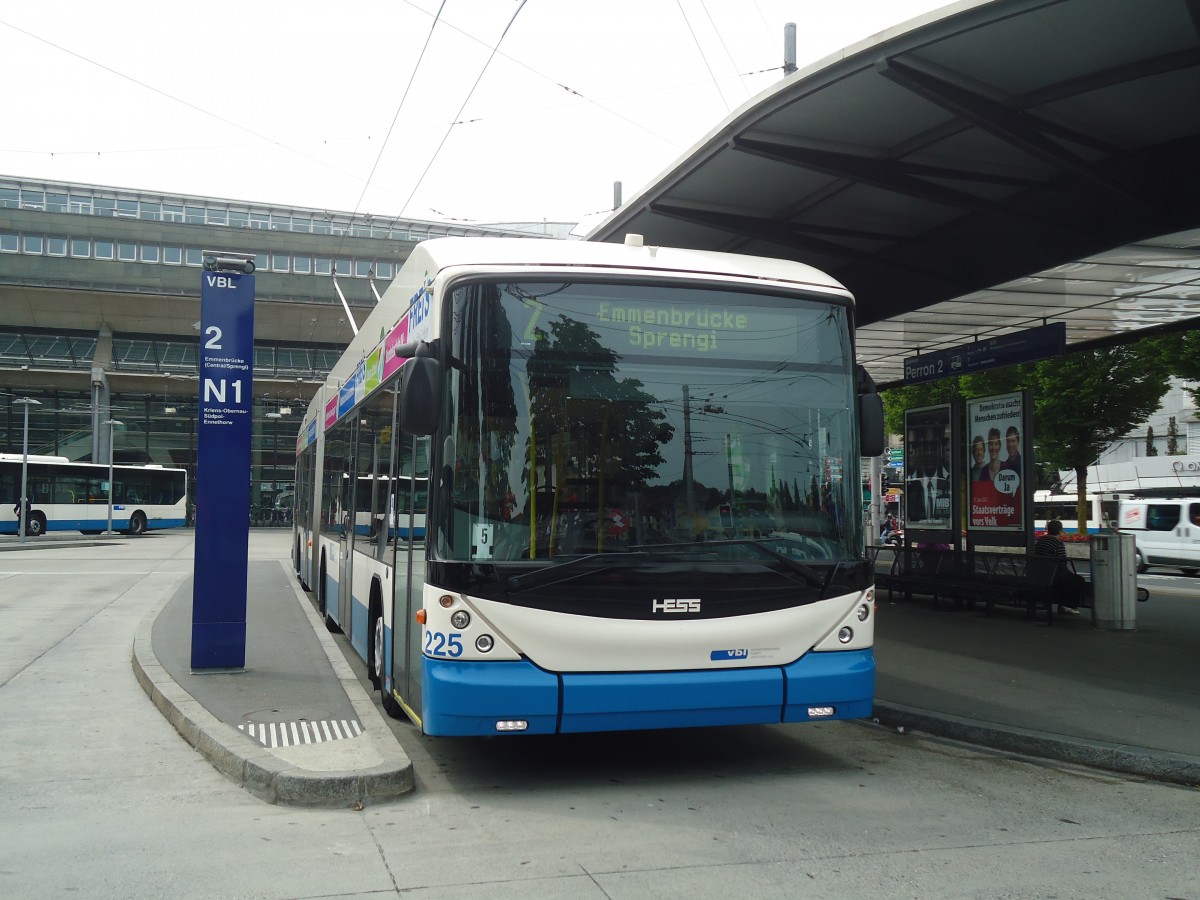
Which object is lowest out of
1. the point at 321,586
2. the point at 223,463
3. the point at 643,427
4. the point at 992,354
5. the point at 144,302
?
the point at 321,586

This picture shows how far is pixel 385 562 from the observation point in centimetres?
827

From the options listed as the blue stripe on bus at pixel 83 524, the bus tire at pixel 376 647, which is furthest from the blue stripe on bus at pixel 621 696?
the blue stripe on bus at pixel 83 524

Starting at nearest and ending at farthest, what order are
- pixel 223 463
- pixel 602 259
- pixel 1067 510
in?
1. pixel 602 259
2. pixel 223 463
3. pixel 1067 510

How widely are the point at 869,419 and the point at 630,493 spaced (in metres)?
1.76

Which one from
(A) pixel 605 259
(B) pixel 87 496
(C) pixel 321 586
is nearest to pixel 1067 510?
(C) pixel 321 586

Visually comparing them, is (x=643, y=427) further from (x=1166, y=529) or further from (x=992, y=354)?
(x=1166, y=529)

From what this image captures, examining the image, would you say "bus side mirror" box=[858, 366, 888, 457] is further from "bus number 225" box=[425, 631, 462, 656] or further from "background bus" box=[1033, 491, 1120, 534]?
"background bus" box=[1033, 491, 1120, 534]

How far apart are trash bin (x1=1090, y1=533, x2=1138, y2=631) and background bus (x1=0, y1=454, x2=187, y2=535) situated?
39317 mm

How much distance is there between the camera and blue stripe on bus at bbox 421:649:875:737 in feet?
19.7

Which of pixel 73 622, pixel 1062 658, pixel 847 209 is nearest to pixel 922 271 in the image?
pixel 847 209

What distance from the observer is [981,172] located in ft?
38.5

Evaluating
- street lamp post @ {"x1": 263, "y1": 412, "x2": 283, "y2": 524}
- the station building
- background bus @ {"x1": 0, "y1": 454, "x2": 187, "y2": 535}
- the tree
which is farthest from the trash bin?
street lamp post @ {"x1": 263, "y1": 412, "x2": 283, "y2": 524}

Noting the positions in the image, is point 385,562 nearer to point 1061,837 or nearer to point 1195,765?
point 1061,837

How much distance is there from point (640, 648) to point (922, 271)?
9.45m
